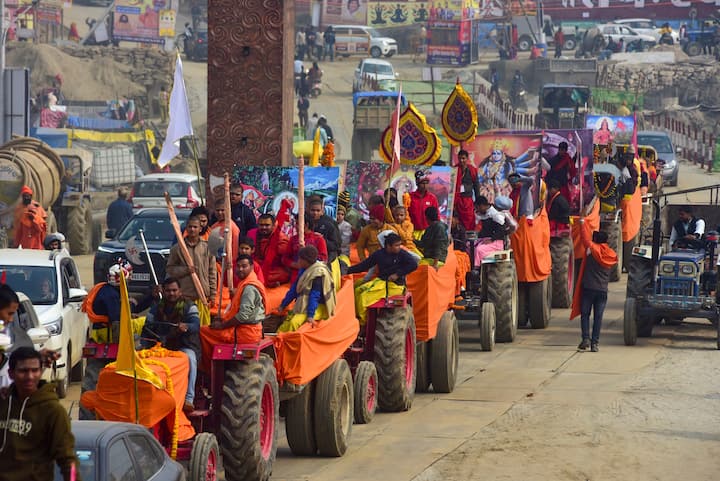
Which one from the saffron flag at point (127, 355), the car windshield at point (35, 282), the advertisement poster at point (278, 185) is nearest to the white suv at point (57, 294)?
the car windshield at point (35, 282)

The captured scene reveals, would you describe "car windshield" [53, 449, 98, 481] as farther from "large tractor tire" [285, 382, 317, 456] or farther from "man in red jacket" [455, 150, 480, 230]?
"man in red jacket" [455, 150, 480, 230]

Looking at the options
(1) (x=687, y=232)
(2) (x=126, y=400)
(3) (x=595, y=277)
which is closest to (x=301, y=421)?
(2) (x=126, y=400)

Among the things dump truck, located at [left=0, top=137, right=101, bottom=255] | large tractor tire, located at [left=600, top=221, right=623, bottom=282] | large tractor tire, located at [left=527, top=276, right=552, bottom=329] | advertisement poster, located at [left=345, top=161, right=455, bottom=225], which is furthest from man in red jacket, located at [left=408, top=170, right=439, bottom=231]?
dump truck, located at [left=0, top=137, right=101, bottom=255]

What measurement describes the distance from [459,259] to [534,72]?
55919mm

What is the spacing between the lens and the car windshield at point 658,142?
45.0 m

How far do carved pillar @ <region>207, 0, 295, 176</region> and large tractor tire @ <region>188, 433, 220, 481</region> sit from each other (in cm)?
1008

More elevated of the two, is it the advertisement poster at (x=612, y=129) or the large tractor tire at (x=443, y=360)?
the advertisement poster at (x=612, y=129)

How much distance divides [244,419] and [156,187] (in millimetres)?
22050

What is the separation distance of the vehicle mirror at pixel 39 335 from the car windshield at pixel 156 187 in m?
17.3

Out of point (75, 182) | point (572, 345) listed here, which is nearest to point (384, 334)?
point (572, 345)

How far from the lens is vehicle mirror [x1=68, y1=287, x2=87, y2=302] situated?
16.5 metres

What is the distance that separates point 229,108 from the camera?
20875 millimetres

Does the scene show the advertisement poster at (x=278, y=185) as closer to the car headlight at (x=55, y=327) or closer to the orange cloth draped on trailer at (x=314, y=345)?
the car headlight at (x=55, y=327)

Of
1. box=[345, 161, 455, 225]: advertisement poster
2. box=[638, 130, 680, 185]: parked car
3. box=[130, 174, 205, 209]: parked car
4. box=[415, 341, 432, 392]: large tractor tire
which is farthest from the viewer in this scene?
box=[638, 130, 680, 185]: parked car
